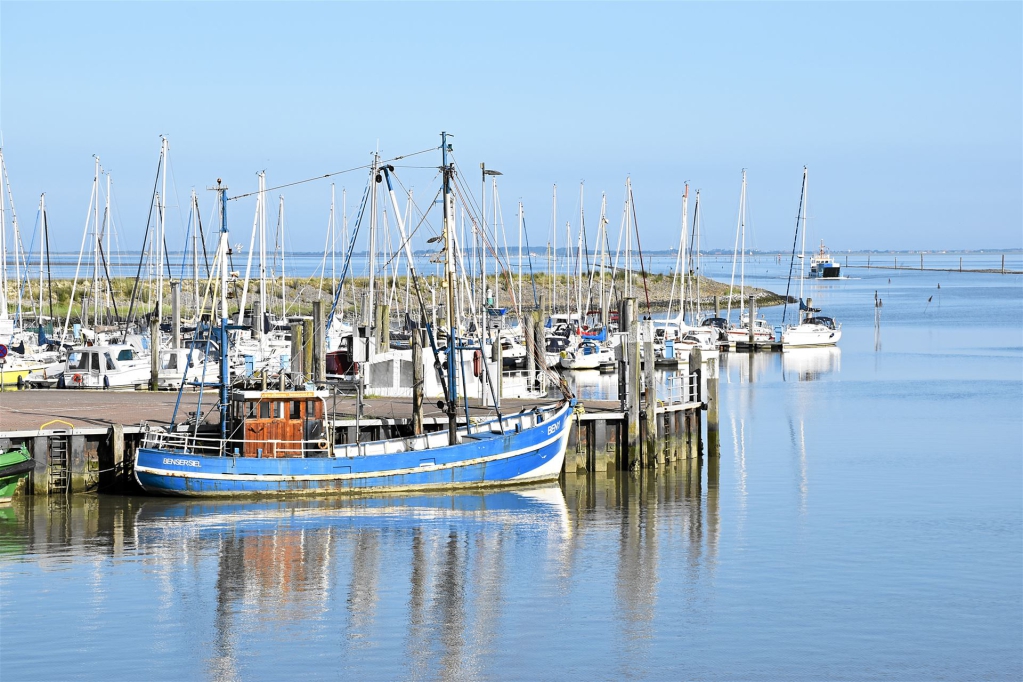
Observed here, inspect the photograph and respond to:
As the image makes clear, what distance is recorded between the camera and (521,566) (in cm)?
2808

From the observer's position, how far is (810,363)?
77.8m

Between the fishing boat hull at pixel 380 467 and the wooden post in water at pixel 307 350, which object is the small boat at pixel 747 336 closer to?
the wooden post in water at pixel 307 350

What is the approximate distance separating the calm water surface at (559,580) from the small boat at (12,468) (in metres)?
0.51

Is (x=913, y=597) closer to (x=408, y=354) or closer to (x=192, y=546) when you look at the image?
(x=192, y=546)

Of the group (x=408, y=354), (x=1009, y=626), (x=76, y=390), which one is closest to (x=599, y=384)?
(x=408, y=354)

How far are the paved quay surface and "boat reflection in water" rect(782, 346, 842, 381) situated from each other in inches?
1256

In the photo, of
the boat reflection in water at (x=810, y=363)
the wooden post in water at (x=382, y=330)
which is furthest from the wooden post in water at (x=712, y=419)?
the boat reflection in water at (x=810, y=363)

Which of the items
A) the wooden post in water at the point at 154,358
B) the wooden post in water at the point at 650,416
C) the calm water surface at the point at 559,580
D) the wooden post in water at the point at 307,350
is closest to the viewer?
the calm water surface at the point at 559,580

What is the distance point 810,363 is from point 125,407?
47290mm

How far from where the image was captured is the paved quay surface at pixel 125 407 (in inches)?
1404

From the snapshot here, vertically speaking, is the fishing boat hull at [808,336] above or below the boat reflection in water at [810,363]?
above

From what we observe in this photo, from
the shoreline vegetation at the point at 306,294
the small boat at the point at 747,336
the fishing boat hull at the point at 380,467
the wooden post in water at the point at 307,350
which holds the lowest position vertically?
the fishing boat hull at the point at 380,467

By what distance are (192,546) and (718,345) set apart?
55.3m

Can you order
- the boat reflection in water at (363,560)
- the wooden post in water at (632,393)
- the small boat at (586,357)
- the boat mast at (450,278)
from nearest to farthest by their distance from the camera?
the boat reflection in water at (363,560) < the boat mast at (450,278) < the wooden post in water at (632,393) < the small boat at (586,357)
